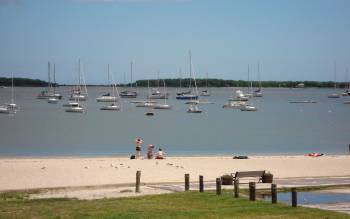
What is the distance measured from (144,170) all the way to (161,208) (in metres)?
15.1

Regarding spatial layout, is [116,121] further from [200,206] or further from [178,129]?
[200,206]

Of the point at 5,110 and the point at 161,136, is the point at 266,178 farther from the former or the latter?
the point at 5,110

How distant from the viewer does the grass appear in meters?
19.9

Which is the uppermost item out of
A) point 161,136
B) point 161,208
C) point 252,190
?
point 252,190

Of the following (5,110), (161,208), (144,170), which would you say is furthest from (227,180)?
(5,110)

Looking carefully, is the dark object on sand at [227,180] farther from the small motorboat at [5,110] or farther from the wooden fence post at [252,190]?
the small motorboat at [5,110]

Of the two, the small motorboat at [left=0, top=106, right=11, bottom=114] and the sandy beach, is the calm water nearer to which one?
the small motorboat at [left=0, top=106, right=11, bottom=114]

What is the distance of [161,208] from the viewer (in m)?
21.3

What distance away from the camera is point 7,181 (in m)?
31.9

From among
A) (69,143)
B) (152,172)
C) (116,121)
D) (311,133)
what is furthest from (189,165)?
(116,121)

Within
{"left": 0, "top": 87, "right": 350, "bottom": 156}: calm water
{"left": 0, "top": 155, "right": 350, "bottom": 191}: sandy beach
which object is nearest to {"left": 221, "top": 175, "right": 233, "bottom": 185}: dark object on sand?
{"left": 0, "top": 155, "right": 350, "bottom": 191}: sandy beach

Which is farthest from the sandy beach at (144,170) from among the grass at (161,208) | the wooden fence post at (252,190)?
the wooden fence post at (252,190)

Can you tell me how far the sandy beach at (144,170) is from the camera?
31922 mm

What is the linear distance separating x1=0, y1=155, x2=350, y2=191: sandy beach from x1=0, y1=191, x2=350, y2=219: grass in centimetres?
684
